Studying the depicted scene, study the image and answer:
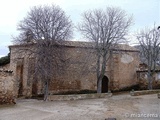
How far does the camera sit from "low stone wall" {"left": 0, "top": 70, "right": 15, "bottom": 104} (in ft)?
55.8

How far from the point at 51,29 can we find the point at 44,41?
1.48 m

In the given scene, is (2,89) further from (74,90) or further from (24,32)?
(74,90)

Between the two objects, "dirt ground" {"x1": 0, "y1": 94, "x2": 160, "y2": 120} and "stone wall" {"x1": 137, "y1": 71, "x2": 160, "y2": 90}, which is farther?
"stone wall" {"x1": 137, "y1": 71, "x2": 160, "y2": 90}

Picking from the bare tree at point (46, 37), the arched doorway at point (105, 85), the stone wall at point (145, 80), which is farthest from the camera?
the arched doorway at point (105, 85)

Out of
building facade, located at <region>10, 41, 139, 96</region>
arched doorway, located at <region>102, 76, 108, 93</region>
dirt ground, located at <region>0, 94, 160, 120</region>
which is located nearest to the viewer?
dirt ground, located at <region>0, 94, 160, 120</region>

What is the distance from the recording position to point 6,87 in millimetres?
17328

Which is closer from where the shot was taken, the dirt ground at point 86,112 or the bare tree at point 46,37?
the dirt ground at point 86,112

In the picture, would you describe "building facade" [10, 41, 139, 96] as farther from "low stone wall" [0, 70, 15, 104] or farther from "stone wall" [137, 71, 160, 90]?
"low stone wall" [0, 70, 15, 104]

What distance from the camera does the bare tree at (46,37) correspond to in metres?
21.3

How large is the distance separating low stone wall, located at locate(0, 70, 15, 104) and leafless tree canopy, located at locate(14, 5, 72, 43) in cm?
559

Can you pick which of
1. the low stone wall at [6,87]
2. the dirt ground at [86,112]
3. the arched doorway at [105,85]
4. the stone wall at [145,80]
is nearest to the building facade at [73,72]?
the arched doorway at [105,85]

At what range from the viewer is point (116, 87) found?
29.8 meters

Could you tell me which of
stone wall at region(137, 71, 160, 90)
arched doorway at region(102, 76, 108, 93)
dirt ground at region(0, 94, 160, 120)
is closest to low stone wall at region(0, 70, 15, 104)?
dirt ground at region(0, 94, 160, 120)

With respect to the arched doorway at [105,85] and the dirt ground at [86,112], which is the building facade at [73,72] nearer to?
the arched doorway at [105,85]
